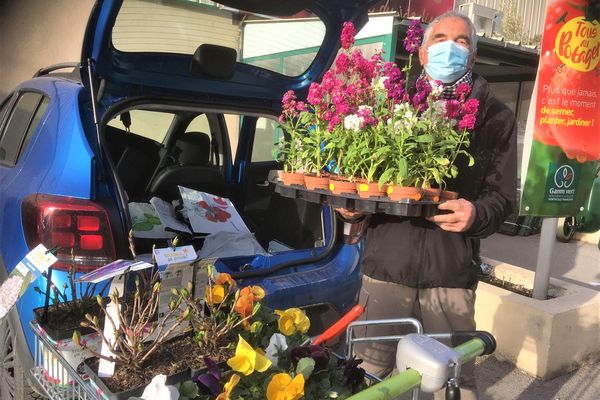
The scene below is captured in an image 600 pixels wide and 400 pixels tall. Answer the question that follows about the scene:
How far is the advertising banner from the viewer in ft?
12.8

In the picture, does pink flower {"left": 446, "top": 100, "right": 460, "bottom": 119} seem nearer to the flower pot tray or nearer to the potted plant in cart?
the flower pot tray

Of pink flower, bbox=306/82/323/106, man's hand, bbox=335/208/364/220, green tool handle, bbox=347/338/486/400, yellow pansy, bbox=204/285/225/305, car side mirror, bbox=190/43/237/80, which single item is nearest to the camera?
green tool handle, bbox=347/338/486/400

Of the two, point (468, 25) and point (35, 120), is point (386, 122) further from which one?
point (35, 120)

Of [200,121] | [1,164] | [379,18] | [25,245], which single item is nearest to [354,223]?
[25,245]

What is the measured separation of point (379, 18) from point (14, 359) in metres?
6.10

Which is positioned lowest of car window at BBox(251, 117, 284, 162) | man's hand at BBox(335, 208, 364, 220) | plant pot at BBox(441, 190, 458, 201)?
man's hand at BBox(335, 208, 364, 220)

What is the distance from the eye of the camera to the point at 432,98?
1.84 m

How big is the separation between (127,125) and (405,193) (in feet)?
8.81

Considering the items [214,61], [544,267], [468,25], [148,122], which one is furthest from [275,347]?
[148,122]

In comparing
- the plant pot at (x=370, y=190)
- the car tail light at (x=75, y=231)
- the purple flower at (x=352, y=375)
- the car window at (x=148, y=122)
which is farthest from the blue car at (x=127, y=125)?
the car window at (x=148, y=122)

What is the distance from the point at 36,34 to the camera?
9.48 m

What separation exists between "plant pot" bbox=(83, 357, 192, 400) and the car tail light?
0.97m

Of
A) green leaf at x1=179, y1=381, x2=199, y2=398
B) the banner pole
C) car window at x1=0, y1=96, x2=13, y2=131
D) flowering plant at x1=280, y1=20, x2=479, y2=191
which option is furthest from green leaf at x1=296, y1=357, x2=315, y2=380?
the banner pole

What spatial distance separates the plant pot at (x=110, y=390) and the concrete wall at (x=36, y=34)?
8.68 metres
